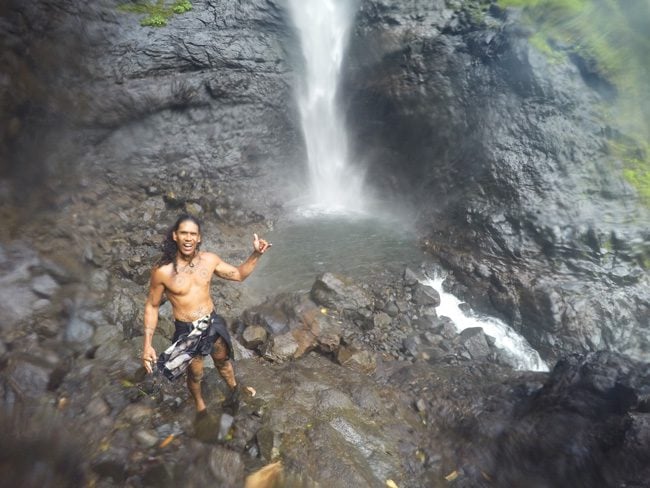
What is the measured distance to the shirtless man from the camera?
379 cm

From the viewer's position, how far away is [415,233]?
468 inches

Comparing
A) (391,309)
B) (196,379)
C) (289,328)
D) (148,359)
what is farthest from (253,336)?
(391,309)

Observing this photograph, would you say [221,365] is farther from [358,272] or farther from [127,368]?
[358,272]

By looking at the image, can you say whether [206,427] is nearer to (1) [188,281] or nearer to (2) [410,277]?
(1) [188,281]

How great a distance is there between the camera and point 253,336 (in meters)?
6.39

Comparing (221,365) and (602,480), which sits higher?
(602,480)

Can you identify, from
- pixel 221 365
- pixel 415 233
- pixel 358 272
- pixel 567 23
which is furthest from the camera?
pixel 415 233

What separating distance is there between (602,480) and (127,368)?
232 inches

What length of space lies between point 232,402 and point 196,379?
738 millimetres

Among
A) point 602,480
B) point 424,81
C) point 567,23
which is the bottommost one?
point 602,480

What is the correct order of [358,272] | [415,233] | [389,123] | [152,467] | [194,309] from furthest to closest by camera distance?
[389,123] → [415,233] → [358,272] → [194,309] → [152,467]

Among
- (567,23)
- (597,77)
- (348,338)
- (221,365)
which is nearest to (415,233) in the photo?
(348,338)

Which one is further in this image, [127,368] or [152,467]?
[127,368]

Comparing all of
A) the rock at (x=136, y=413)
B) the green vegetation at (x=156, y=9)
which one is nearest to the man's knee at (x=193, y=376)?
the rock at (x=136, y=413)
